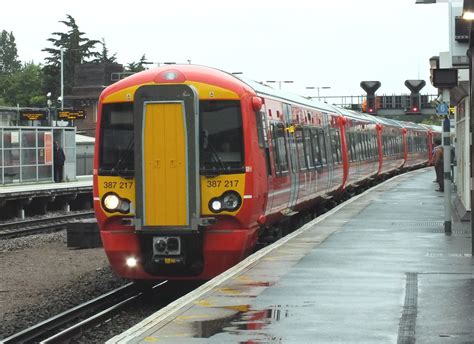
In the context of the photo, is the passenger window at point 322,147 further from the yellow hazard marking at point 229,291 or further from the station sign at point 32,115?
the station sign at point 32,115

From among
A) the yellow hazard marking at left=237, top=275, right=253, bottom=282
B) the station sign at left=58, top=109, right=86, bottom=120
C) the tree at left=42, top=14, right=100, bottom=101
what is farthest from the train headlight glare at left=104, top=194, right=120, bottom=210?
the tree at left=42, top=14, right=100, bottom=101

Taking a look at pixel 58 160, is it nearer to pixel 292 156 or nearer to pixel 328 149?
pixel 328 149

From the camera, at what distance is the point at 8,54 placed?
186375 mm

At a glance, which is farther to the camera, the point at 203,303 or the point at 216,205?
the point at 216,205

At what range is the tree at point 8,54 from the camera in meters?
186

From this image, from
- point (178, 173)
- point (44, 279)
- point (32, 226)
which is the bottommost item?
point (44, 279)

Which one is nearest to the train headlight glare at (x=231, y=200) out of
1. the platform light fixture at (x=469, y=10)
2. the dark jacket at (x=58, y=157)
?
the platform light fixture at (x=469, y=10)

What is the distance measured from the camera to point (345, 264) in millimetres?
12648

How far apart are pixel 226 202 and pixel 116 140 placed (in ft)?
5.41

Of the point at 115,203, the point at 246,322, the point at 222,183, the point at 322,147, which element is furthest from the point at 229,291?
the point at 322,147

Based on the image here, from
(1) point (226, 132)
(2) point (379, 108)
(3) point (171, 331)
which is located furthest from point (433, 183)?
(2) point (379, 108)

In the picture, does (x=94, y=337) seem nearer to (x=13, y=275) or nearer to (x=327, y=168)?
(x=13, y=275)

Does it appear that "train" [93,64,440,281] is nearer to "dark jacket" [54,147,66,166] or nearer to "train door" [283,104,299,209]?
"train door" [283,104,299,209]

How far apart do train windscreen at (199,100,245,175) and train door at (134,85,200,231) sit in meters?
0.19
